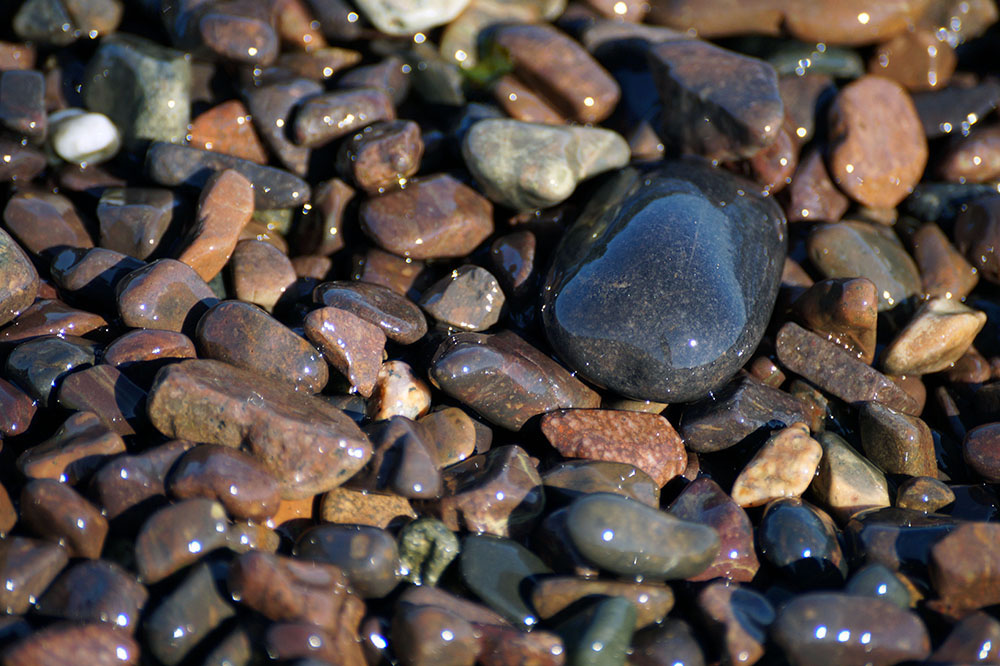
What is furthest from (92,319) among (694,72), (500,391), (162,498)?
(694,72)

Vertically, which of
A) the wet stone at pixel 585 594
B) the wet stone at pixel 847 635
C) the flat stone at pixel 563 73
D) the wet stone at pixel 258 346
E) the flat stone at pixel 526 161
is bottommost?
the wet stone at pixel 585 594

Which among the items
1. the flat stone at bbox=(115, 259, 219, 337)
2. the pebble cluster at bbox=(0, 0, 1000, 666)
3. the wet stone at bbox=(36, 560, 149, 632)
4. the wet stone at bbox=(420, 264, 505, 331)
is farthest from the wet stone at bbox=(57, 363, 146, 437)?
the wet stone at bbox=(420, 264, 505, 331)

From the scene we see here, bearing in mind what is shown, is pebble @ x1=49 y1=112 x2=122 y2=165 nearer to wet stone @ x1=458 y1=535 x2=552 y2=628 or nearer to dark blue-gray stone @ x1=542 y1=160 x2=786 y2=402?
dark blue-gray stone @ x1=542 y1=160 x2=786 y2=402

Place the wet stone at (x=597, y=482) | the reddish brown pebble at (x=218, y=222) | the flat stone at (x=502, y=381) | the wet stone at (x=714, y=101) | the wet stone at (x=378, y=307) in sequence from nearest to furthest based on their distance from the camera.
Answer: the wet stone at (x=597, y=482) < the flat stone at (x=502, y=381) < the wet stone at (x=378, y=307) < the reddish brown pebble at (x=218, y=222) < the wet stone at (x=714, y=101)

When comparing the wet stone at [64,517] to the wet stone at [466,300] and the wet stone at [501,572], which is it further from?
the wet stone at [466,300]

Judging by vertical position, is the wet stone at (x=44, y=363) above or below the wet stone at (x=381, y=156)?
below

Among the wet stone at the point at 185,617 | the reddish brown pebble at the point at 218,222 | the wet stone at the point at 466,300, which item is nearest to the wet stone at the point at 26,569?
the wet stone at the point at 185,617

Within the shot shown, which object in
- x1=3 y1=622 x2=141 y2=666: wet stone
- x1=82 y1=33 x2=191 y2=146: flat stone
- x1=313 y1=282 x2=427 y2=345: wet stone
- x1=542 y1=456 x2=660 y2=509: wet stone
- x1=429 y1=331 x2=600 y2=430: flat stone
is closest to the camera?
x1=3 y1=622 x2=141 y2=666: wet stone
